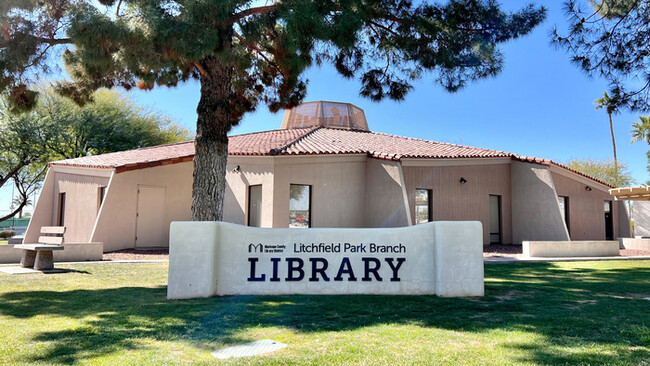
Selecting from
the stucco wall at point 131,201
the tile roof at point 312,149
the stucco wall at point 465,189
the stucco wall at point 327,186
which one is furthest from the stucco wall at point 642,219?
the stucco wall at point 131,201

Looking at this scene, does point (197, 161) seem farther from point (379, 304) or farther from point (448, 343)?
point (448, 343)

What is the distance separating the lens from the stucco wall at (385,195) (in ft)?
53.5

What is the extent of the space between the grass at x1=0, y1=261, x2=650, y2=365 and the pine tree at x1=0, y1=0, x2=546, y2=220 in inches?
138

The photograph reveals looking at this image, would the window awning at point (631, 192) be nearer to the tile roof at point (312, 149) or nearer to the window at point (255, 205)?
the tile roof at point (312, 149)

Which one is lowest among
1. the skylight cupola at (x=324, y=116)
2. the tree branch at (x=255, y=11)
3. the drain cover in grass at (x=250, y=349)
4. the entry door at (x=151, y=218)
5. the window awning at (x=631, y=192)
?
the drain cover in grass at (x=250, y=349)

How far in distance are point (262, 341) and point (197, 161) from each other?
585 centimetres

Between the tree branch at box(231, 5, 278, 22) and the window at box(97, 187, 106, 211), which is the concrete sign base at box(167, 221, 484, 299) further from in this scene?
the window at box(97, 187, 106, 211)

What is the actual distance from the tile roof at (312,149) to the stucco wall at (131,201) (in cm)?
61

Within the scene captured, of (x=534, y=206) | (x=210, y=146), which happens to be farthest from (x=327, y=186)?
(x=534, y=206)

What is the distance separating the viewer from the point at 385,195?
1683cm

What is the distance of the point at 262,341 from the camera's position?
5.04 m

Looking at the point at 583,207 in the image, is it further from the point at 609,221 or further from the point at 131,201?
the point at 131,201

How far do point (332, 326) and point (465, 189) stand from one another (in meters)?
14.8

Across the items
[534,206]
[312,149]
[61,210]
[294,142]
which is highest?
[294,142]
